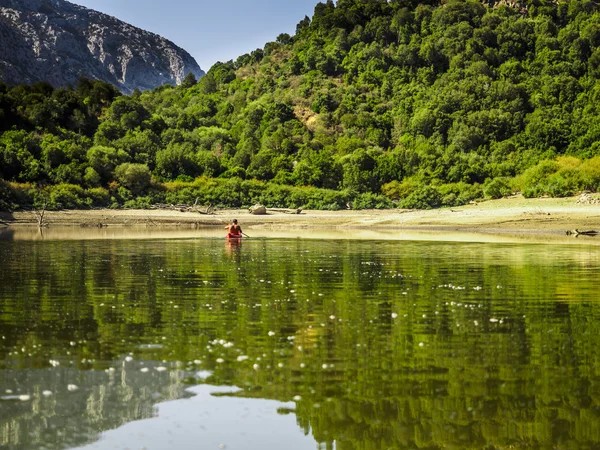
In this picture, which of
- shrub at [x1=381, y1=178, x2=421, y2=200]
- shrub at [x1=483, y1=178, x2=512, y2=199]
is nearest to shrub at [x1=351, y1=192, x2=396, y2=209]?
shrub at [x1=381, y1=178, x2=421, y2=200]

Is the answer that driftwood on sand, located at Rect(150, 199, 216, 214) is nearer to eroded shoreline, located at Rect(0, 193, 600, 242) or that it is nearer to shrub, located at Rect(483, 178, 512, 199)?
eroded shoreline, located at Rect(0, 193, 600, 242)

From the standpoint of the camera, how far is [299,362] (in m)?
11.9

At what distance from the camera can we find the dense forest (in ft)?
278

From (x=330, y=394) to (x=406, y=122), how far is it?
4610 inches

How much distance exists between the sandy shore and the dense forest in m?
4.40

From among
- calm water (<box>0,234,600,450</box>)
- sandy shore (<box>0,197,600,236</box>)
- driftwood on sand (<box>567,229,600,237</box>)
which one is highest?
sandy shore (<box>0,197,600,236</box>)

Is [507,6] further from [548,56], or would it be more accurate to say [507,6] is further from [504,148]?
[504,148]

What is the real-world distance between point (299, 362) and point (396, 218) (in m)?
57.4

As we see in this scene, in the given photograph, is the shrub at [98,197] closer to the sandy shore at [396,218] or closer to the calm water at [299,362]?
the sandy shore at [396,218]

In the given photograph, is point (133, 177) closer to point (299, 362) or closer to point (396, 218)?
point (396, 218)

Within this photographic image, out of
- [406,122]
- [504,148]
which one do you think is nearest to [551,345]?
[504,148]

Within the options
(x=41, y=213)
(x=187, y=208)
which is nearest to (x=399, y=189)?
(x=187, y=208)

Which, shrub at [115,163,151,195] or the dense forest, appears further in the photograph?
shrub at [115,163,151,195]

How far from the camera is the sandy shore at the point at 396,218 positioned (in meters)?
57.8
